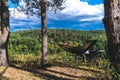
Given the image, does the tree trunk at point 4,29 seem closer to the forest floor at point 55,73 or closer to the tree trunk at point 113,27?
the forest floor at point 55,73

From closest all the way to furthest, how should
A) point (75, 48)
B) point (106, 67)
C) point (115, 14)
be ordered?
point (115, 14)
point (106, 67)
point (75, 48)

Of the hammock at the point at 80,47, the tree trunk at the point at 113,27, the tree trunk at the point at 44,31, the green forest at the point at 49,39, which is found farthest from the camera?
the green forest at the point at 49,39

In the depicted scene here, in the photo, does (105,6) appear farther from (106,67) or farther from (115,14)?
(106,67)

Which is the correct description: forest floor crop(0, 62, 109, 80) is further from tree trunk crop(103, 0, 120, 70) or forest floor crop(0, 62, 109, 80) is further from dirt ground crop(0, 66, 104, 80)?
tree trunk crop(103, 0, 120, 70)

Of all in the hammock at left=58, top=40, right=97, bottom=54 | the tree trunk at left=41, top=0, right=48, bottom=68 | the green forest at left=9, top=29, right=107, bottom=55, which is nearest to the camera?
the tree trunk at left=41, top=0, right=48, bottom=68

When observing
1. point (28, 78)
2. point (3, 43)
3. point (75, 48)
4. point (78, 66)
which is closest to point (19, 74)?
point (28, 78)

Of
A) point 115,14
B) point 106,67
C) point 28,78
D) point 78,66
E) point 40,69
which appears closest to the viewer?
point 115,14

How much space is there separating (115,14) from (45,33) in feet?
25.9

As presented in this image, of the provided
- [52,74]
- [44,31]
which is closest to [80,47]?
[44,31]

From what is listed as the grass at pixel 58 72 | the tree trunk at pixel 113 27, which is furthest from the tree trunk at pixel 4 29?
the tree trunk at pixel 113 27

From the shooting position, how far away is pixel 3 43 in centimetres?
1909

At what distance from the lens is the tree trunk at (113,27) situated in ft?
38.2

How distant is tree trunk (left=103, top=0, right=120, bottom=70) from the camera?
11.6 meters

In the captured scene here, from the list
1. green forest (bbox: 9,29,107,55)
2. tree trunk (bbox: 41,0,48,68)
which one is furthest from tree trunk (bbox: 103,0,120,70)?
green forest (bbox: 9,29,107,55)
